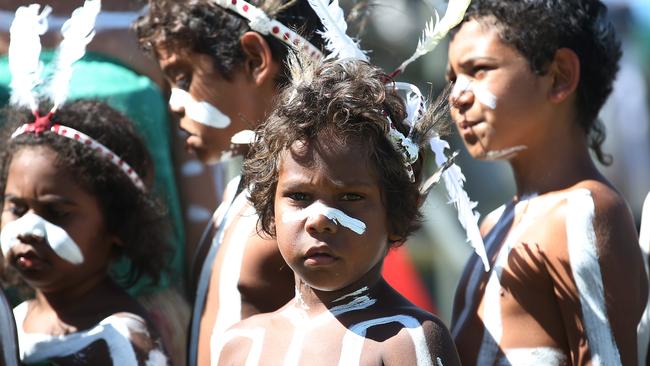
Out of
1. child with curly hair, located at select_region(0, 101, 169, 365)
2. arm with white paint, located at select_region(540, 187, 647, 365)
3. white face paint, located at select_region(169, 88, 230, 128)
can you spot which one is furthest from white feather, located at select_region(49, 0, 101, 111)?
arm with white paint, located at select_region(540, 187, 647, 365)

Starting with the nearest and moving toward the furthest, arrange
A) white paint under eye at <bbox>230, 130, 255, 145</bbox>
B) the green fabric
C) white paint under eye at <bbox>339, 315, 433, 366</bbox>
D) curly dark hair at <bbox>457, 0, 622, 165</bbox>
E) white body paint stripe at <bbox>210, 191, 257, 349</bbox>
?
white paint under eye at <bbox>339, 315, 433, 366</bbox> < white paint under eye at <bbox>230, 130, 255, 145</bbox> < white body paint stripe at <bbox>210, 191, 257, 349</bbox> < curly dark hair at <bbox>457, 0, 622, 165</bbox> < the green fabric

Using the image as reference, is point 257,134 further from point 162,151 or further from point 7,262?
point 162,151

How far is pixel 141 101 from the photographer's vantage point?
13.1 ft

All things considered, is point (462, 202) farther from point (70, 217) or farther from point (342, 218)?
point (70, 217)

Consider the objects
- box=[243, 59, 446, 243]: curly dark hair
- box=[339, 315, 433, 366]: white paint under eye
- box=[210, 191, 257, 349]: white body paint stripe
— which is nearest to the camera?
box=[339, 315, 433, 366]: white paint under eye

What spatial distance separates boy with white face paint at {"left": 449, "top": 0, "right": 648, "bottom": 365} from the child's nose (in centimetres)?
69

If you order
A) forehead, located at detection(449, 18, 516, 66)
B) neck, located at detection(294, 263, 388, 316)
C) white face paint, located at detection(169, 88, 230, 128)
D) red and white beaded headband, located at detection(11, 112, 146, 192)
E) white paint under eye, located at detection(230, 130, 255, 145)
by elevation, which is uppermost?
forehead, located at detection(449, 18, 516, 66)

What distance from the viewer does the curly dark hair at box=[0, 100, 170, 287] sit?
3193mm

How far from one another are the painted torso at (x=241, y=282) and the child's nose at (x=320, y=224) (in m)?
0.51

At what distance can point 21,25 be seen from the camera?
123 inches

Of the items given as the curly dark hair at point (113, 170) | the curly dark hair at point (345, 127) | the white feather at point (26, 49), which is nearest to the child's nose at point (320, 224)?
the curly dark hair at point (345, 127)

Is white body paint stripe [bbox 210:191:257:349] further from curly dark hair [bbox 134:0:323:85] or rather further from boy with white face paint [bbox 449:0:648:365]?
boy with white face paint [bbox 449:0:648:365]

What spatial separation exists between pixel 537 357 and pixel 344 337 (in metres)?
0.63

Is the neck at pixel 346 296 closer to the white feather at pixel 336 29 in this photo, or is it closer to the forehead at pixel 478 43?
the white feather at pixel 336 29
